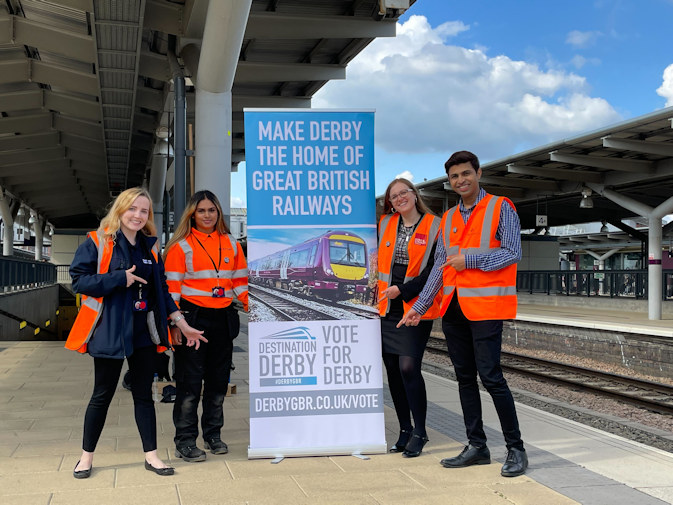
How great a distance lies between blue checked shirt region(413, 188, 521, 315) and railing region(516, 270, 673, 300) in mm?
18573

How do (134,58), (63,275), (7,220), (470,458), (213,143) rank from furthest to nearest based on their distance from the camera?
1. (63,275)
2. (7,220)
3. (134,58)
4. (213,143)
5. (470,458)

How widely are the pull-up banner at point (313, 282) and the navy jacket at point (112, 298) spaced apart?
0.84m

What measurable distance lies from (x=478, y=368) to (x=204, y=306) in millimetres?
1913

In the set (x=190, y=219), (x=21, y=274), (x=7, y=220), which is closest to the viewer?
(x=190, y=219)

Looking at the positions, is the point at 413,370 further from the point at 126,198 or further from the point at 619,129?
the point at 619,129

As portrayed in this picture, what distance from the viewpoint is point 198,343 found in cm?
471

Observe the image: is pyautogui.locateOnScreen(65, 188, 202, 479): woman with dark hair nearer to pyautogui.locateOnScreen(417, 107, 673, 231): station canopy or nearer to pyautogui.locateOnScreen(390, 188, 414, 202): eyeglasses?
pyautogui.locateOnScreen(390, 188, 414, 202): eyeglasses

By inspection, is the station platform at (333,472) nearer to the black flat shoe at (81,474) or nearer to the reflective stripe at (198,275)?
the black flat shoe at (81,474)

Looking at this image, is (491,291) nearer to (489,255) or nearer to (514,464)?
(489,255)

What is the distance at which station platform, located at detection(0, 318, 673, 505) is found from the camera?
387 cm

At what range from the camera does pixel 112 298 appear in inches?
168

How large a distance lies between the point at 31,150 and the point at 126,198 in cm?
2277

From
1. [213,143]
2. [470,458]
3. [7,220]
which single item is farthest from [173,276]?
[7,220]

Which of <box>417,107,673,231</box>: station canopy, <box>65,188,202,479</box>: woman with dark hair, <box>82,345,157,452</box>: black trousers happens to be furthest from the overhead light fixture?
<box>82,345,157,452</box>: black trousers
